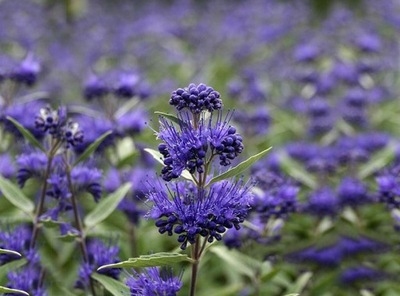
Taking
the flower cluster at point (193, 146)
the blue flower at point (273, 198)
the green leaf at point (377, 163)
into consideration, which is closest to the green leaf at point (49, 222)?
the flower cluster at point (193, 146)

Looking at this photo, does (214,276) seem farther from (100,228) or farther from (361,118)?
(361,118)

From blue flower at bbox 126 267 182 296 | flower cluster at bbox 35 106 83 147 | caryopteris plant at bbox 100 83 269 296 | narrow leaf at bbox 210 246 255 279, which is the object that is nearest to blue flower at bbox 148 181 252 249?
caryopteris plant at bbox 100 83 269 296

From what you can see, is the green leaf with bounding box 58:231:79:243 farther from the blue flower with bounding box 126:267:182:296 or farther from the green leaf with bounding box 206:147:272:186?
the green leaf with bounding box 206:147:272:186

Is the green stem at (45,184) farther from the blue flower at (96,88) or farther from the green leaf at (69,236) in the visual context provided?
the blue flower at (96,88)

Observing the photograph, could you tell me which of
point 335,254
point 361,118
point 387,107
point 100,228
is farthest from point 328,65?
point 100,228

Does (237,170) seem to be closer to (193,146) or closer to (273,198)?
(193,146)
